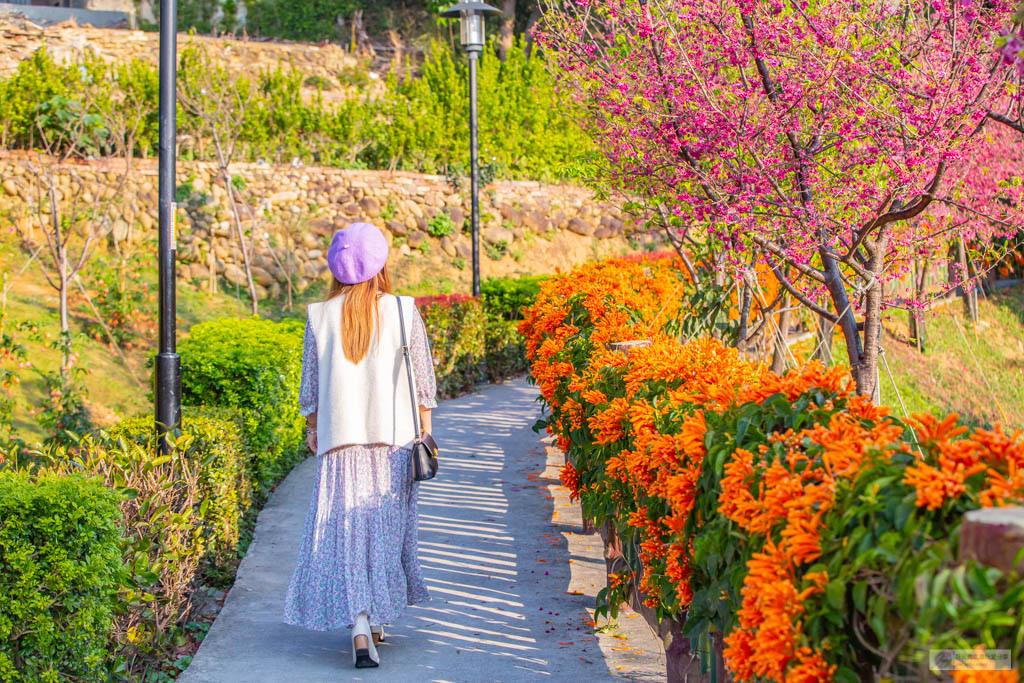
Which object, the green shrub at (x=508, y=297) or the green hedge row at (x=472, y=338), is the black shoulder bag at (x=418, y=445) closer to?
the green hedge row at (x=472, y=338)

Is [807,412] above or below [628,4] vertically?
below

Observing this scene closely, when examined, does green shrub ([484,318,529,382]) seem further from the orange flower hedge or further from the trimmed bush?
the orange flower hedge

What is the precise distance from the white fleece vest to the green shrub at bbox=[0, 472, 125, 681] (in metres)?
0.95

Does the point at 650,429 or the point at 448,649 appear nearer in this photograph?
the point at 650,429

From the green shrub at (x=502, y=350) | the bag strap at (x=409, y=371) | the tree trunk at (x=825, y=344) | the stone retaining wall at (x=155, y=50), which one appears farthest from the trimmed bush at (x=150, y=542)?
the stone retaining wall at (x=155, y=50)

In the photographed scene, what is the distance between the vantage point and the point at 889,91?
4434mm

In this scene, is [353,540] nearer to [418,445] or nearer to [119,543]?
[418,445]

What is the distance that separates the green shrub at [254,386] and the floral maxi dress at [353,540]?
2167 millimetres

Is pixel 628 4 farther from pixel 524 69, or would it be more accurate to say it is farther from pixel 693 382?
pixel 524 69

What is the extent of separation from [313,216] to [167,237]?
12844 mm

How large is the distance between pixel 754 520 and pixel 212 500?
131 inches

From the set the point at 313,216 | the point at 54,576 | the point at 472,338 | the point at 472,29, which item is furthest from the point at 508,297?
the point at 54,576

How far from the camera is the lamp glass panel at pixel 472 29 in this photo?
38.7 ft

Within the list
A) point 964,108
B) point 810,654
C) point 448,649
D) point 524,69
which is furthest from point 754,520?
point 524,69
